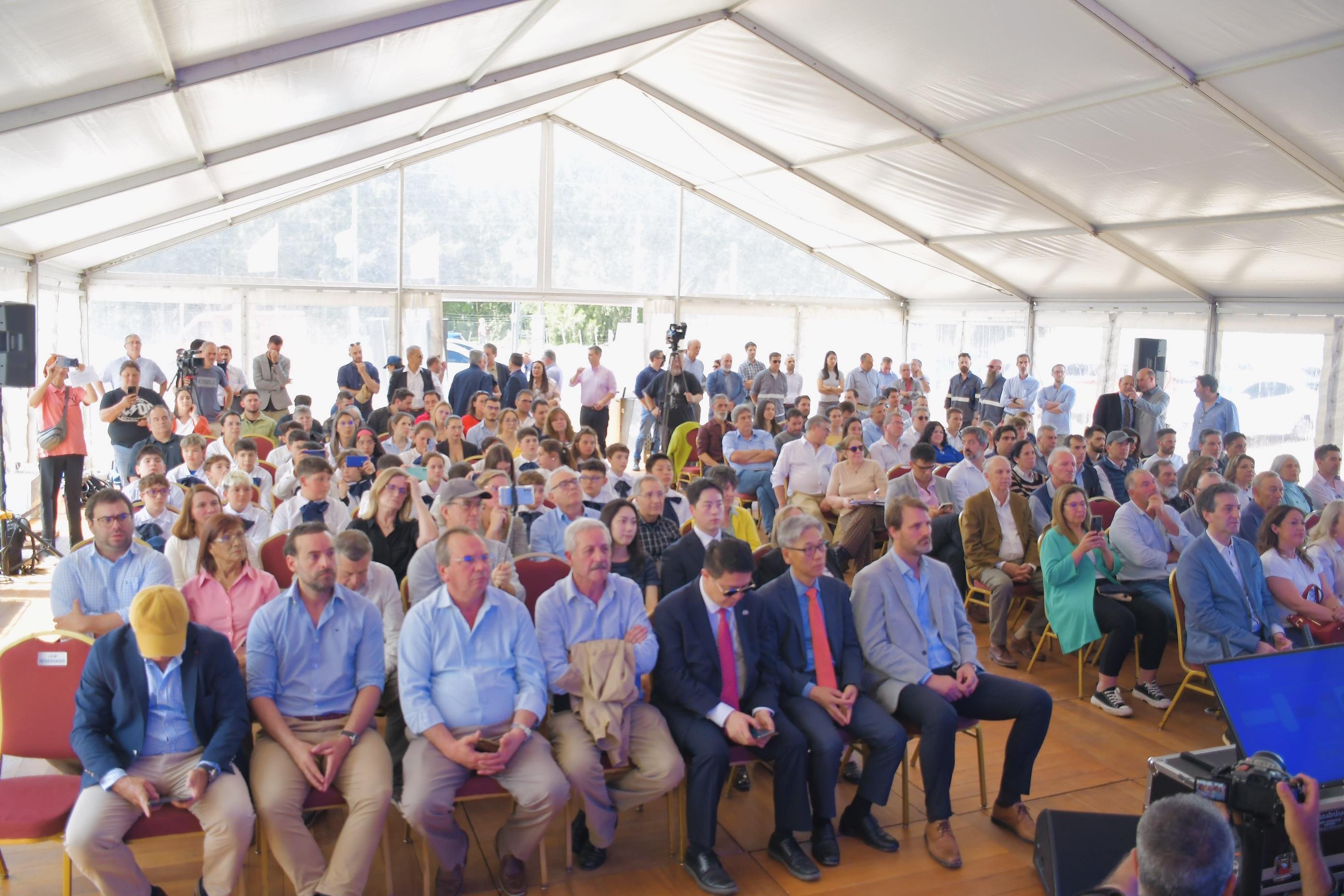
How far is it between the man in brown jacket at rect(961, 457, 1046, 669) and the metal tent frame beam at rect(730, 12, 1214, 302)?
4859mm

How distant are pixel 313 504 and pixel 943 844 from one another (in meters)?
3.39

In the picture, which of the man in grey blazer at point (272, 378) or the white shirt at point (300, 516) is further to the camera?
the man in grey blazer at point (272, 378)

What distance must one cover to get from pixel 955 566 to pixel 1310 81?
3995mm

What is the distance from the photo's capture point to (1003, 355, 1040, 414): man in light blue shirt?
481 inches

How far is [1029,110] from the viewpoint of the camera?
8438 mm

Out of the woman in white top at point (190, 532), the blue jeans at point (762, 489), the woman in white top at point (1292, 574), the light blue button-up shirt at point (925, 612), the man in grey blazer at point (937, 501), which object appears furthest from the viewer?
the blue jeans at point (762, 489)

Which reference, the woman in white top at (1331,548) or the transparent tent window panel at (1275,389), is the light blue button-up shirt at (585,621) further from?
the transparent tent window panel at (1275,389)

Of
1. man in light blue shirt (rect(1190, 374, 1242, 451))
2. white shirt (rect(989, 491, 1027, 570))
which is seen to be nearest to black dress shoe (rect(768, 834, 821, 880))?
white shirt (rect(989, 491, 1027, 570))

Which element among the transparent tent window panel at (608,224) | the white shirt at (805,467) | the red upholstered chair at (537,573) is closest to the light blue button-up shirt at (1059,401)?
the transparent tent window panel at (608,224)

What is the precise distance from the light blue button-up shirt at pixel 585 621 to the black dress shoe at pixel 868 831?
96 cm

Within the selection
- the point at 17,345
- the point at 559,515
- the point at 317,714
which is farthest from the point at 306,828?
the point at 17,345

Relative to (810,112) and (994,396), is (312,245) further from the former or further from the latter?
(994,396)

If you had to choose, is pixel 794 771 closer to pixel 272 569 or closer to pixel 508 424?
pixel 272 569

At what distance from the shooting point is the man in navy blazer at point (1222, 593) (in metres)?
4.63
